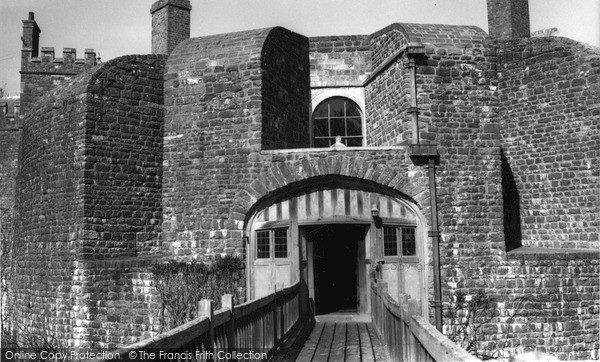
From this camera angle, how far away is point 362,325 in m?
12.9

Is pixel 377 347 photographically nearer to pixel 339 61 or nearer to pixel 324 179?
pixel 324 179

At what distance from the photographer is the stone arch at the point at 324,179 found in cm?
1446

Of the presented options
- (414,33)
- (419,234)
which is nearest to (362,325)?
(419,234)

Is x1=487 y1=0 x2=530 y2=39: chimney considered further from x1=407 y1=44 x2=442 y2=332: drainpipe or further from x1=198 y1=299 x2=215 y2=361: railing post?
x1=198 y1=299 x2=215 y2=361: railing post

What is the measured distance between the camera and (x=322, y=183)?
588 inches

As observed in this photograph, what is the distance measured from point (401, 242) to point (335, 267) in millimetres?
3988

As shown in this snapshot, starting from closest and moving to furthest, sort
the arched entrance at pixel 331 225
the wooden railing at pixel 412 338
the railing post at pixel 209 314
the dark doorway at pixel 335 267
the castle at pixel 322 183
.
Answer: the wooden railing at pixel 412 338 < the railing post at pixel 209 314 < the castle at pixel 322 183 < the arched entrance at pixel 331 225 < the dark doorway at pixel 335 267

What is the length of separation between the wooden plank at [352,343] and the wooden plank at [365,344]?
0.07 metres

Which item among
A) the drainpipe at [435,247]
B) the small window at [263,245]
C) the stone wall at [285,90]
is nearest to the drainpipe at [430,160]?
the drainpipe at [435,247]

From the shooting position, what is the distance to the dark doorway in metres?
16.3

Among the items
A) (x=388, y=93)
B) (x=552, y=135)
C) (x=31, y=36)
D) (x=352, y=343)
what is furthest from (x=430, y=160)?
(x=31, y=36)

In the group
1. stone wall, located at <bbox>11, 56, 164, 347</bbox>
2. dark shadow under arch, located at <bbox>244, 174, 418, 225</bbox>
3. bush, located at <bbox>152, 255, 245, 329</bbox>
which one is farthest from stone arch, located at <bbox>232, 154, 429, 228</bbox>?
stone wall, located at <bbox>11, 56, 164, 347</bbox>

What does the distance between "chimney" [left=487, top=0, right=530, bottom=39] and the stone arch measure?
8483 millimetres

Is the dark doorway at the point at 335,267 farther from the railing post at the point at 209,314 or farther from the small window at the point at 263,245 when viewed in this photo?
the railing post at the point at 209,314
